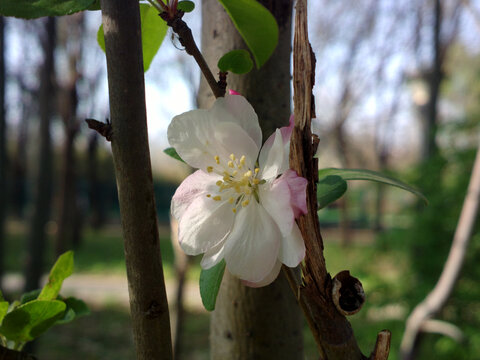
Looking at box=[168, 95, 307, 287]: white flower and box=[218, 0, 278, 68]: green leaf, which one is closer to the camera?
box=[168, 95, 307, 287]: white flower

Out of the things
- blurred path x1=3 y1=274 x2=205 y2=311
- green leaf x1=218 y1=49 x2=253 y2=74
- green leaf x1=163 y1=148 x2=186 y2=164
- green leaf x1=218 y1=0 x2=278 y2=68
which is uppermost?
green leaf x1=218 y1=0 x2=278 y2=68

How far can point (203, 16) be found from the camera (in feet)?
2.96

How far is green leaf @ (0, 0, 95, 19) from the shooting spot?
527 mm

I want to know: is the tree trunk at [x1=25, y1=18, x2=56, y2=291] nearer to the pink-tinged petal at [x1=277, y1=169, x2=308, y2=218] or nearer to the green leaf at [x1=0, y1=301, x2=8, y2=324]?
the green leaf at [x1=0, y1=301, x2=8, y2=324]

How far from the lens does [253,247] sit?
444 mm

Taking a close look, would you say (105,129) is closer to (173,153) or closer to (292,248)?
(173,153)

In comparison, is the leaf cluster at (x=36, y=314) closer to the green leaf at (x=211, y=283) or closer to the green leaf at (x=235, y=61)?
the green leaf at (x=211, y=283)

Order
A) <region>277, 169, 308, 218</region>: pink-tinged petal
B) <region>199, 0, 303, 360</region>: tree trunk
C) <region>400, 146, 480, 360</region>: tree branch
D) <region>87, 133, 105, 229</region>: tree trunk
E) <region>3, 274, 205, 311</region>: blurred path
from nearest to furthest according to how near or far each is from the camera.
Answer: <region>277, 169, 308, 218</region>: pink-tinged petal
<region>199, 0, 303, 360</region>: tree trunk
<region>400, 146, 480, 360</region>: tree branch
<region>3, 274, 205, 311</region>: blurred path
<region>87, 133, 105, 229</region>: tree trunk

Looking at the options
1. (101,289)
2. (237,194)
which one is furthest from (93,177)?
(237,194)

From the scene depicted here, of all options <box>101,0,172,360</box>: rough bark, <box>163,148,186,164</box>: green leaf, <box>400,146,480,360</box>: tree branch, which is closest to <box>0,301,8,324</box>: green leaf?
<box>101,0,172,360</box>: rough bark

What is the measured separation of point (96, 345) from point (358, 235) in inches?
537

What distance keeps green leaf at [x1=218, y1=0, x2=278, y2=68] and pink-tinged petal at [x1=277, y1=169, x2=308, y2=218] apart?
0.26m

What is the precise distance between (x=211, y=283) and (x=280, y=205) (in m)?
0.15

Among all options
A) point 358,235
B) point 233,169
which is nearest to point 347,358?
point 233,169
